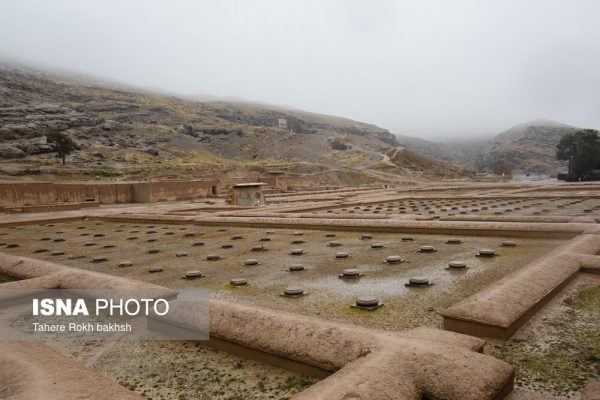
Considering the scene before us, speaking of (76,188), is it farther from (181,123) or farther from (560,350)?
(181,123)

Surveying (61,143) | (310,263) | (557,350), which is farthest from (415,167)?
(557,350)

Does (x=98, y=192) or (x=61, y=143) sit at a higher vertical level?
(x=61, y=143)

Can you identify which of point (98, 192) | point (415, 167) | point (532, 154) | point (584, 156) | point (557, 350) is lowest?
point (98, 192)

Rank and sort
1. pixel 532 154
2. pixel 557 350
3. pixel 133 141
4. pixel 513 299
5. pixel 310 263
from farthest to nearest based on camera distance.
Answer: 1. pixel 532 154
2. pixel 133 141
3. pixel 310 263
4. pixel 513 299
5. pixel 557 350

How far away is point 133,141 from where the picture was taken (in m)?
66.1

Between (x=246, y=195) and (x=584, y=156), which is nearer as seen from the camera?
(x=246, y=195)

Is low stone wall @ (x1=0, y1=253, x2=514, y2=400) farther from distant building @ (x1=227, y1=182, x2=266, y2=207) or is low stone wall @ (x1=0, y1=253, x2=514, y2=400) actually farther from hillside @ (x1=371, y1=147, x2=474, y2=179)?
hillside @ (x1=371, y1=147, x2=474, y2=179)

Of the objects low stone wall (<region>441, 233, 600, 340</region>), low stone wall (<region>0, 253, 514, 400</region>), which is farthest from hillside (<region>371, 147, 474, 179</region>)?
low stone wall (<region>0, 253, 514, 400</region>)

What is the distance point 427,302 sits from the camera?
430 centimetres

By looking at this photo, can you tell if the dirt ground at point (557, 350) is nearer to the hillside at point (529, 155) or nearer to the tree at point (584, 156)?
the tree at point (584, 156)

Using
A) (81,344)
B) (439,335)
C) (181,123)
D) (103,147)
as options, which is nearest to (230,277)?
(81,344)

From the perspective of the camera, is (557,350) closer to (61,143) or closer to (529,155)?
(61,143)

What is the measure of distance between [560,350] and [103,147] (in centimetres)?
6192

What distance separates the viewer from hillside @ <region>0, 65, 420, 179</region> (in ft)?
149
